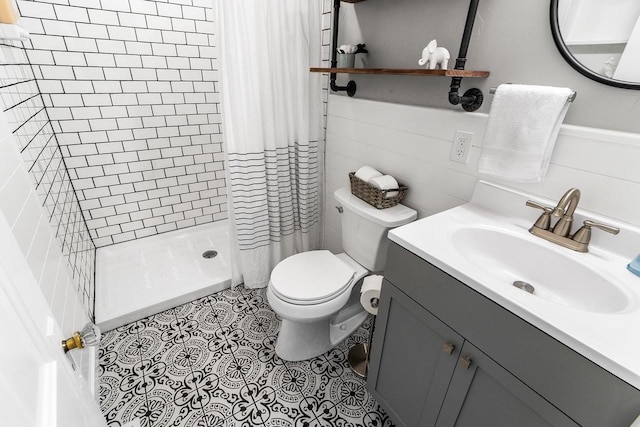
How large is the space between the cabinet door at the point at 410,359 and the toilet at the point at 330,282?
320 millimetres

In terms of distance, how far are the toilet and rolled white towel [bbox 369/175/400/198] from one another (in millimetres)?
86

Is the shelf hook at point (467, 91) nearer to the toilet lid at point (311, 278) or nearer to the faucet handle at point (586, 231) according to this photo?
the faucet handle at point (586, 231)

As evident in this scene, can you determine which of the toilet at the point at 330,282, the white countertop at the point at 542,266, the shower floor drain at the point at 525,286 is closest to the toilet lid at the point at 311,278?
the toilet at the point at 330,282

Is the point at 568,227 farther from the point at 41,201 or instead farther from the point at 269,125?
the point at 41,201

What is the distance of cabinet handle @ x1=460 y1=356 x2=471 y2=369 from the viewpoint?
0.86m

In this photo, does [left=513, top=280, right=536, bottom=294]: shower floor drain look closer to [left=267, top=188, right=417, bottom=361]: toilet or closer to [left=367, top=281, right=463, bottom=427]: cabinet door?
[left=367, top=281, right=463, bottom=427]: cabinet door

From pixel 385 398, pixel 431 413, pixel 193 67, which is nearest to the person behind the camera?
pixel 431 413

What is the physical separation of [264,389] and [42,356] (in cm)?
114

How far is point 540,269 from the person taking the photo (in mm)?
995

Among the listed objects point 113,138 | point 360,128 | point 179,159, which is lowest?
point 179,159

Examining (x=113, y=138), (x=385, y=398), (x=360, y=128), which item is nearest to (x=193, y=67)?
(x=113, y=138)

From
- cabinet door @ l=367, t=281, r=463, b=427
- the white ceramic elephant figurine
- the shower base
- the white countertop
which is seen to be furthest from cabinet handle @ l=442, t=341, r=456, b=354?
the shower base

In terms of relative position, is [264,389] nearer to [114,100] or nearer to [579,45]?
[579,45]

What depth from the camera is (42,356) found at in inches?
20.5
